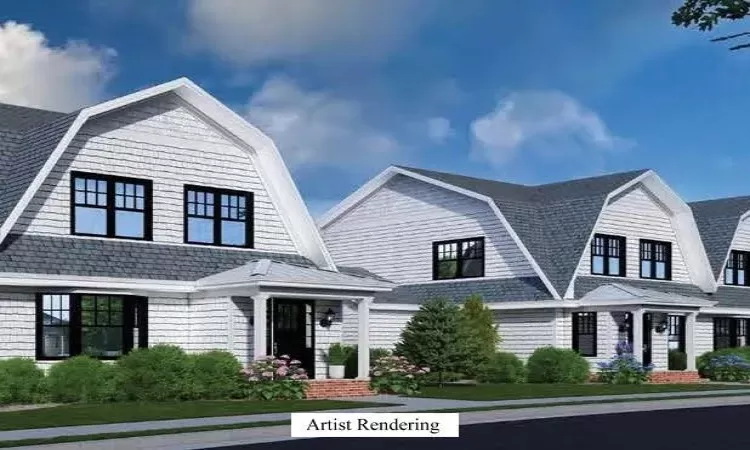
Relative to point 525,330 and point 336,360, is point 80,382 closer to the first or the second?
point 336,360

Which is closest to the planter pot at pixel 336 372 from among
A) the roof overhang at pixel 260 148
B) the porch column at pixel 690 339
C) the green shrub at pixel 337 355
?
the green shrub at pixel 337 355

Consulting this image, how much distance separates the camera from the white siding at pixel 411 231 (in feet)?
128

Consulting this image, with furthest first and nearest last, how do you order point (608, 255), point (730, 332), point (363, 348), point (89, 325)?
point (730, 332)
point (608, 255)
point (363, 348)
point (89, 325)

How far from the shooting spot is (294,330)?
29.9 m

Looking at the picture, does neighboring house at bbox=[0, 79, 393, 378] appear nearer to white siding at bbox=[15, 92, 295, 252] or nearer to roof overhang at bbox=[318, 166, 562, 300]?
white siding at bbox=[15, 92, 295, 252]

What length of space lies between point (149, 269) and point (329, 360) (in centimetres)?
570

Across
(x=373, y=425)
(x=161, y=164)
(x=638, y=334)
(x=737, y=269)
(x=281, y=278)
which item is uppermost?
(x=161, y=164)

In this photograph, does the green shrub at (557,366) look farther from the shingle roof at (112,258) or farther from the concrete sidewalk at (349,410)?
the shingle roof at (112,258)

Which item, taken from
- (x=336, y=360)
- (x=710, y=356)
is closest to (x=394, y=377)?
(x=336, y=360)

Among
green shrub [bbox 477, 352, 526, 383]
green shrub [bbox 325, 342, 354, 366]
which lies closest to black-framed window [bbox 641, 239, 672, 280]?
green shrub [bbox 477, 352, 526, 383]

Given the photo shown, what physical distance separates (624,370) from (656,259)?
7904 millimetres

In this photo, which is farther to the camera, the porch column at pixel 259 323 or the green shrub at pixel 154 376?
the porch column at pixel 259 323

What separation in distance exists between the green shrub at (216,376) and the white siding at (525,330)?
14.5m

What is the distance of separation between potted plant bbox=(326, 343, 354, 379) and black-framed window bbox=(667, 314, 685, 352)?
16.5 m
